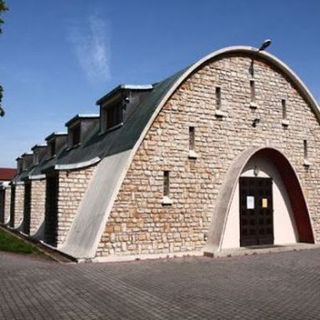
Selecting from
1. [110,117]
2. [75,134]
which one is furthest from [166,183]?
[75,134]

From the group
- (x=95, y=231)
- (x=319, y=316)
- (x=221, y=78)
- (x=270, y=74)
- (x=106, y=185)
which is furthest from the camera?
(x=270, y=74)

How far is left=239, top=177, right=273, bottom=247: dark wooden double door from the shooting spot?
62.3ft

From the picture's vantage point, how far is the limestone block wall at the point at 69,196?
1816 centimetres

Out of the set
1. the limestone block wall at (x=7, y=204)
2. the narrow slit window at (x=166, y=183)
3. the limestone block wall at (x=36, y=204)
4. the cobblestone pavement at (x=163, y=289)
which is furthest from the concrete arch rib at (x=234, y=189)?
the limestone block wall at (x=7, y=204)

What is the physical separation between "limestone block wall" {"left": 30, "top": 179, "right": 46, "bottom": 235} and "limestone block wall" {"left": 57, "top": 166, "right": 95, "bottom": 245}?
23.8 feet

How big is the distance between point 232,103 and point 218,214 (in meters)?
4.99

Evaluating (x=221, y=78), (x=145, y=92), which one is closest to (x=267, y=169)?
(x=221, y=78)

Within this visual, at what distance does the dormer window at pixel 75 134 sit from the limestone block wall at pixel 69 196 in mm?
7735

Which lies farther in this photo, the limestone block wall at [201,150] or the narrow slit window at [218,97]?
the narrow slit window at [218,97]

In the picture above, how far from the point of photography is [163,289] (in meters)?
10.6

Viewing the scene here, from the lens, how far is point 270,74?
21.1 m

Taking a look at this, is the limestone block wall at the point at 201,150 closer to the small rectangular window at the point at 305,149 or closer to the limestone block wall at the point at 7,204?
the small rectangular window at the point at 305,149

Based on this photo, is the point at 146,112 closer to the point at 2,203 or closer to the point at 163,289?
the point at 163,289

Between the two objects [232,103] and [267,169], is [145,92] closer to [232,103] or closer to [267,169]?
[232,103]
